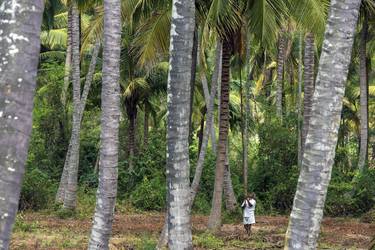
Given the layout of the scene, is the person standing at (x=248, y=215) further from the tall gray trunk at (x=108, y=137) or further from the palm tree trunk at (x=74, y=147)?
the tall gray trunk at (x=108, y=137)

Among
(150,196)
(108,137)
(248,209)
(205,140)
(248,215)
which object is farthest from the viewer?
(150,196)

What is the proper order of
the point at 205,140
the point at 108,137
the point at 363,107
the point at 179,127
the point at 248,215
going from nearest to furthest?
the point at 179,127, the point at 108,137, the point at 248,215, the point at 205,140, the point at 363,107

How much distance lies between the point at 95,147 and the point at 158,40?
54.4 feet

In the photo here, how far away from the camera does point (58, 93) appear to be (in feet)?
83.6

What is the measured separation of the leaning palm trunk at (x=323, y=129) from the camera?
576 centimetres

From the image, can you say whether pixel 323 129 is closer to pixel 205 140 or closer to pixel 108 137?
pixel 108 137

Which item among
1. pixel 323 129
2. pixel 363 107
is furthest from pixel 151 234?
pixel 363 107

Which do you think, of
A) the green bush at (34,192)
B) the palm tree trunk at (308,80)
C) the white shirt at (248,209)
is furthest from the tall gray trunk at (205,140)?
the green bush at (34,192)

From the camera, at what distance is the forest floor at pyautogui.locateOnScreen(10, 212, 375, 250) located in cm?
1384

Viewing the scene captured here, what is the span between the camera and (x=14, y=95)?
4137 millimetres

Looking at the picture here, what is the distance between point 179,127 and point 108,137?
1825 mm

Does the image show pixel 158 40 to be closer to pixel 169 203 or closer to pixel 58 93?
pixel 169 203

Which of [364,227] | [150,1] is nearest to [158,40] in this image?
[150,1]

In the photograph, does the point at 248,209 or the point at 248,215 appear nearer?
the point at 248,215
